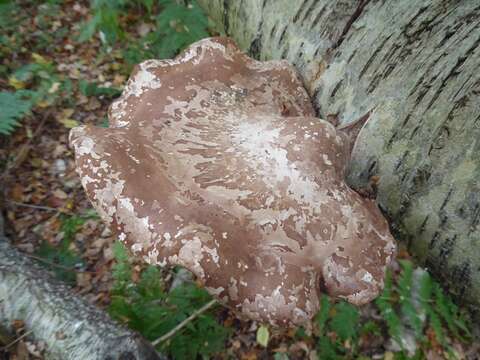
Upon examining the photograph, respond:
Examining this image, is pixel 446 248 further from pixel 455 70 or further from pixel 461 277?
pixel 455 70

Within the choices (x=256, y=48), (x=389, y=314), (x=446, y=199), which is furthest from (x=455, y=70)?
(x=389, y=314)

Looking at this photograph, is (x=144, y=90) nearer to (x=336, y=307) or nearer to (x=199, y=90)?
(x=199, y=90)

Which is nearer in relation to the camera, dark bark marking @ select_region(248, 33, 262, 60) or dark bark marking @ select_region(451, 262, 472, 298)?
dark bark marking @ select_region(451, 262, 472, 298)

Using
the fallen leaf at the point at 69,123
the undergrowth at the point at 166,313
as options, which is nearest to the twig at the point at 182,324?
the undergrowth at the point at 166,313

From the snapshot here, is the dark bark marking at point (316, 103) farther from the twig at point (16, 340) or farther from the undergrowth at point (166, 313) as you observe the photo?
the twig at point (16, 340)

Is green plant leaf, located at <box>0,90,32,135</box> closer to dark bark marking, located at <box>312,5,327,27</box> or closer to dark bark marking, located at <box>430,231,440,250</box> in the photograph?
dark bark marking, located at <box>312,5,327,27</box>

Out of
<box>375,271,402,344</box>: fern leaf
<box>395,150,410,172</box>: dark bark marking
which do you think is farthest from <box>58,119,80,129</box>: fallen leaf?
<box>395,150,410,172</box>: dark bark marking

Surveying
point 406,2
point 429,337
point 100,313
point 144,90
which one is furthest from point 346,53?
point 429,337
